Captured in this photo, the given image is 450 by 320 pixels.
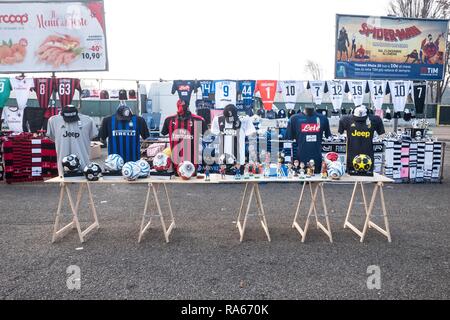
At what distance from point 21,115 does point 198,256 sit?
29.1ft

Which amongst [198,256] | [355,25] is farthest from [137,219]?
[355,25]

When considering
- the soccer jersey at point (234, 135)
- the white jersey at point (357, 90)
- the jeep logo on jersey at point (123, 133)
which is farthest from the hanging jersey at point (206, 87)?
the jeep logo on jersey at point (123, 133)

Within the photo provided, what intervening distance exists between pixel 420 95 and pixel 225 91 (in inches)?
216

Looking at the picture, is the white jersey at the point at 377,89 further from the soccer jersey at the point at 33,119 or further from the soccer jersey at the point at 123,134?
the soccer jersey at the point at 33,119

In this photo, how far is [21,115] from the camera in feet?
36.4

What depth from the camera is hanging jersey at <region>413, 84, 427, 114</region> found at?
1082 cm

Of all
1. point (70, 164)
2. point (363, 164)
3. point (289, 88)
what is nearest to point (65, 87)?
point (289, 88)

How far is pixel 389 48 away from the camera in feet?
40.3

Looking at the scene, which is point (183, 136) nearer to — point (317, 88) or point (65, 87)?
point (65, 87)

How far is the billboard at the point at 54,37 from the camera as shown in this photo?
11148 millimetres

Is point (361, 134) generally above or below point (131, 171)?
above

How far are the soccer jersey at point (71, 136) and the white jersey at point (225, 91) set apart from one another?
482 centimetres

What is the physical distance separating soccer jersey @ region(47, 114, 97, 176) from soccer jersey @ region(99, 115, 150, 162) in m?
0.31
